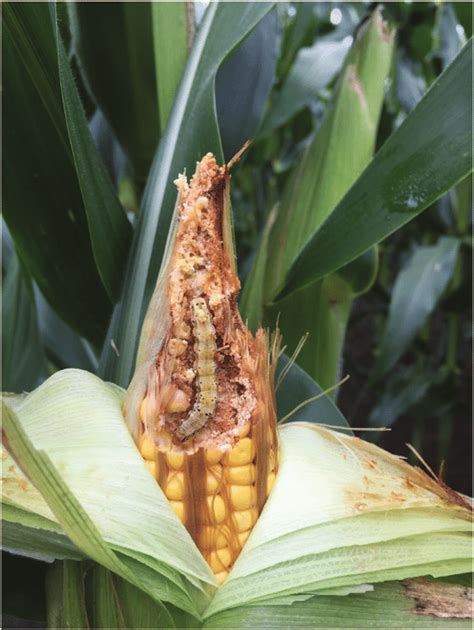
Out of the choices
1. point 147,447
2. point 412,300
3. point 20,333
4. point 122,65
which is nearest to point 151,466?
point 147,447

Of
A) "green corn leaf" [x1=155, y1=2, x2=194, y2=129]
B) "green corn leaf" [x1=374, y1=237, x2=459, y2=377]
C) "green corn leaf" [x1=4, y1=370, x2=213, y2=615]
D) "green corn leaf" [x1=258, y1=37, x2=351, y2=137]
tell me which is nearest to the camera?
"green corn leaf" [x1=4, y1=370, x2=213, y2=615]

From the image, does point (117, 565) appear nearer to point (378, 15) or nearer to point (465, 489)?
point (378, 15)

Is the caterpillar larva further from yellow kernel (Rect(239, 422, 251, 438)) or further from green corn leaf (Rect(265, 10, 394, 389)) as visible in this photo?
green corn leaf (Rect(265, 10, 394, 389))

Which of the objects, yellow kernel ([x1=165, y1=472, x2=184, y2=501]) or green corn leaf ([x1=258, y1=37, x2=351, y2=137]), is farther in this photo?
green corn leaf ([x1=258, y1=37, x2=351, y2=137])

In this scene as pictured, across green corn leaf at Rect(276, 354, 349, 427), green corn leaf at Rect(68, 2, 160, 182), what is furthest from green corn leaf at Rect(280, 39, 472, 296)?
green corn leaf at Rect(68, 2, 160, 182)

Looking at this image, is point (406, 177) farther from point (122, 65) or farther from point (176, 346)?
point (122, 65)

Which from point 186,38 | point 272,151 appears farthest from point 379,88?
point 272,151
